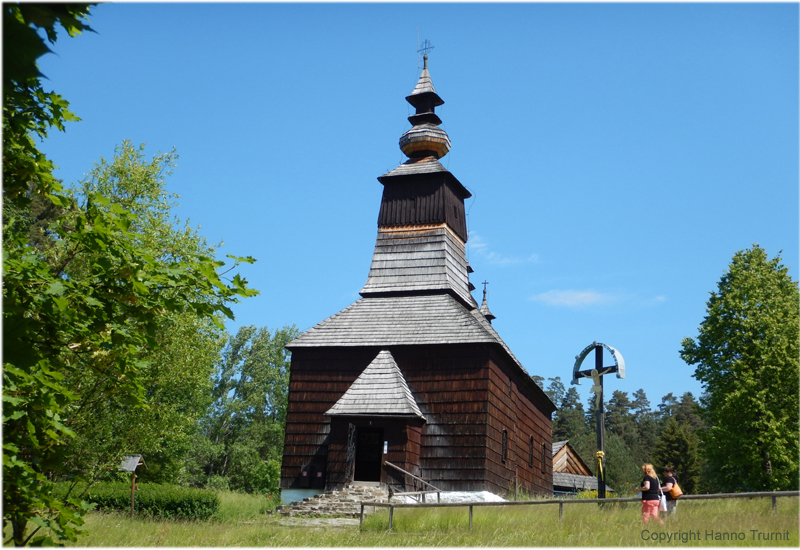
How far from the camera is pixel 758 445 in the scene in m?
26.5

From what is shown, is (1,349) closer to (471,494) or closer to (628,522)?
(628,522)

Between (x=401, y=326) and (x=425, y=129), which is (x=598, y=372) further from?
(x=425, y=129)

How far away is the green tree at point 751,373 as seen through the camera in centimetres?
2598

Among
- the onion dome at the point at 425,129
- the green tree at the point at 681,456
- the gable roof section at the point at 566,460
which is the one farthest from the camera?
the green tree at the point at 681,456

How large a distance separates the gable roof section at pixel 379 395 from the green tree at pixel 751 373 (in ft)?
46.3

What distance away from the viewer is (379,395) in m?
21.6

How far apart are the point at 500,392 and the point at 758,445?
1176 centimetres

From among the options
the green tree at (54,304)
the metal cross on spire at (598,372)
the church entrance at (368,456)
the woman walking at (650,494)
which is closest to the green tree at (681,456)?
the church entrance at (368,456)

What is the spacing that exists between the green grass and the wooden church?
21.9 ft

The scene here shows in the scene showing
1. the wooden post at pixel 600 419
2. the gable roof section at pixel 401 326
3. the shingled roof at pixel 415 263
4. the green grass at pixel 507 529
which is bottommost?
the green grass at pixel 507 529

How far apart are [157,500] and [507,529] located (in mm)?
12691

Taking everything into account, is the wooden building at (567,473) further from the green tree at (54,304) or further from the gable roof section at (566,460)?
the green tree at (54,304)

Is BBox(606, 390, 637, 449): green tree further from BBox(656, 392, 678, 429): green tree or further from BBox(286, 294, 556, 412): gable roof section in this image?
BBox(286, 294, 556, 412): gable roof section

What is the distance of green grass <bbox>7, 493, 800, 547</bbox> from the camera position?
1034 cm
